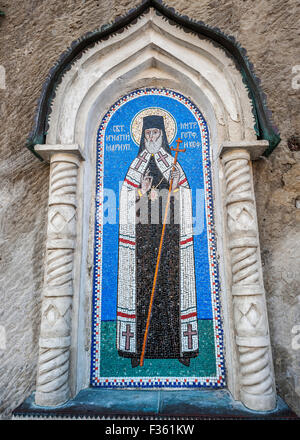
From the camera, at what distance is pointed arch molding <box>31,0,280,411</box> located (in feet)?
8.41

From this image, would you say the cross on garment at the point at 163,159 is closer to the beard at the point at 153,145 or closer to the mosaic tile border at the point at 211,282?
the beard at the point at 153,145

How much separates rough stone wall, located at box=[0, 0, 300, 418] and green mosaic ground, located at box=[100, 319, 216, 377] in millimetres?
614

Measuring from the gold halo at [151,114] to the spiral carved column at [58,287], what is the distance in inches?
31.5

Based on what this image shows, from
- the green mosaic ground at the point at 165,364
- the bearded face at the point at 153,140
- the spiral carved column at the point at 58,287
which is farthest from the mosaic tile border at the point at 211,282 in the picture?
the bearded face at the point at 153,140

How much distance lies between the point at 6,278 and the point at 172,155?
2.28 m

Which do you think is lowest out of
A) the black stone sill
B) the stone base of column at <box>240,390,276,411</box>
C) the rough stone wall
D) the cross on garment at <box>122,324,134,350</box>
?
A: the black stone sill

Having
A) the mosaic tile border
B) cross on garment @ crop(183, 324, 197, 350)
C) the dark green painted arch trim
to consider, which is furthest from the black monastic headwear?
cross on garment @ crop(183, 324, 197, 350)

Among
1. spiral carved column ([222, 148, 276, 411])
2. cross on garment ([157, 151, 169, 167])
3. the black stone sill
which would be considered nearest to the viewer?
→ the black stone sill

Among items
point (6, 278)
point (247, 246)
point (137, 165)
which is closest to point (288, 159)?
point (247, 246)

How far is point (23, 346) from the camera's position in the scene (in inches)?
116

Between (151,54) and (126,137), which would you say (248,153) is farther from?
(151,54)

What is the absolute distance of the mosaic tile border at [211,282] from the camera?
279 cm

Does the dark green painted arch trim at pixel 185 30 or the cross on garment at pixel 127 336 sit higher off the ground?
the dark green painted arch trim at pixel 185 30

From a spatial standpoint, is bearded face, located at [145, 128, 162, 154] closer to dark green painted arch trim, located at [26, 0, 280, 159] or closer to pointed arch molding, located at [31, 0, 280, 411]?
pointed arch molding, located at [31, 0, 280, 411]
